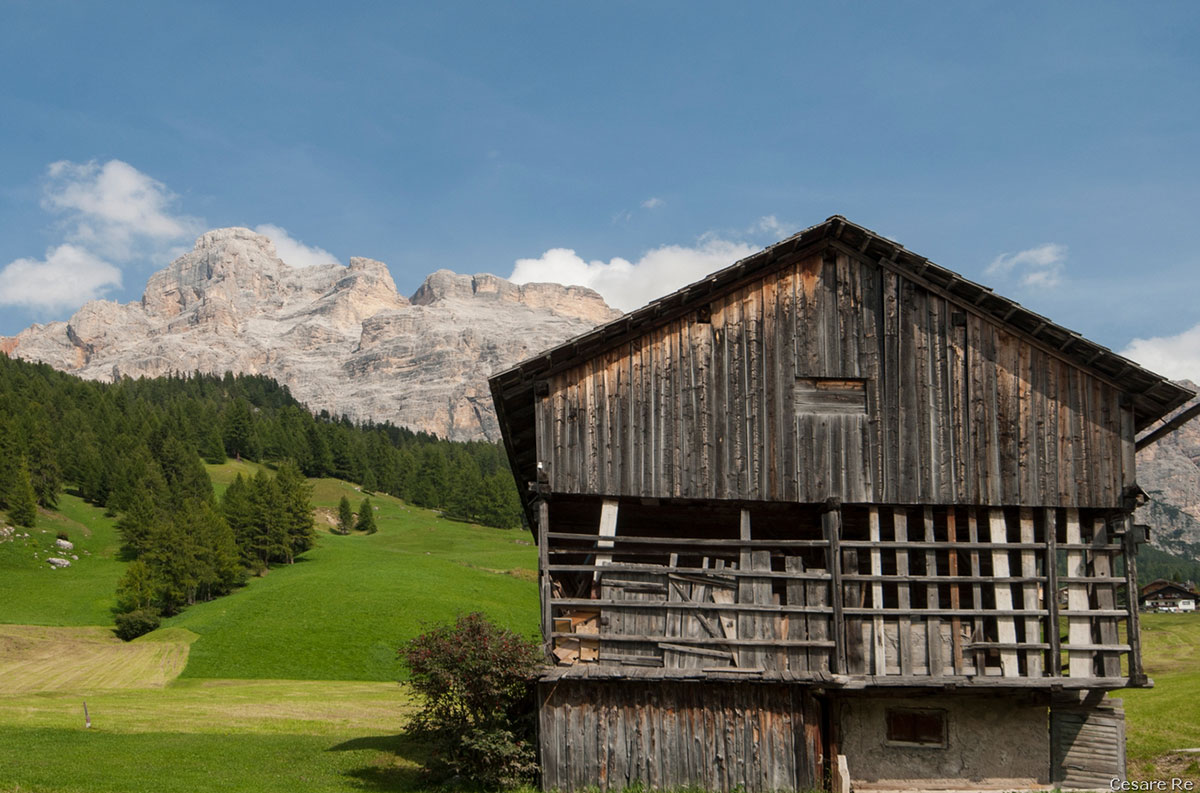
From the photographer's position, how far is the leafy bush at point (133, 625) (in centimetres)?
7969

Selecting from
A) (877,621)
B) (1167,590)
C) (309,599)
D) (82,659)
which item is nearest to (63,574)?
(309,599)

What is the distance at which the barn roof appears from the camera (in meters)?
19.6

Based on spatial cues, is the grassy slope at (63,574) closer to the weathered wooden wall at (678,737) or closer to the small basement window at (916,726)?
the weathered wooden wall at (678,737)

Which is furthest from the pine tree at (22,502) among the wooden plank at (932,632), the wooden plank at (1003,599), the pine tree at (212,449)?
the wooden plank at (1003,599)

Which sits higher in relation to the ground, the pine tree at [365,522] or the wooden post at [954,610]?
the pine tree at [365,522]

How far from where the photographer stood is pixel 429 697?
1870 centimetres

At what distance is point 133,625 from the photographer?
79.8 metres

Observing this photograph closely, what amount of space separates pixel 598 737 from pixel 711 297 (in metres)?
9.08

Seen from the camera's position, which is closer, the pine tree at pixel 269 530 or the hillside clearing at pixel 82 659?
the hillside clearing at pixel 82 659

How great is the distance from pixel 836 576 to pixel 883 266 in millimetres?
6533

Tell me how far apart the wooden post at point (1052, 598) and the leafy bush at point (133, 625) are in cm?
7724

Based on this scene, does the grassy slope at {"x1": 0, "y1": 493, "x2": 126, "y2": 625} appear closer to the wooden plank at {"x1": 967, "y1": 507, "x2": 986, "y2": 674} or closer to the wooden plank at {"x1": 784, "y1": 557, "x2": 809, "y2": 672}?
the wooden plank at {"x1": 784, "y1": 557, "x2": 809, "y2": 672}

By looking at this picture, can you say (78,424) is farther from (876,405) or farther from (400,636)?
(876,405)

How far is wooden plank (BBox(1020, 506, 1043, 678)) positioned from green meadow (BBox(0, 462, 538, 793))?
41.4 feet
